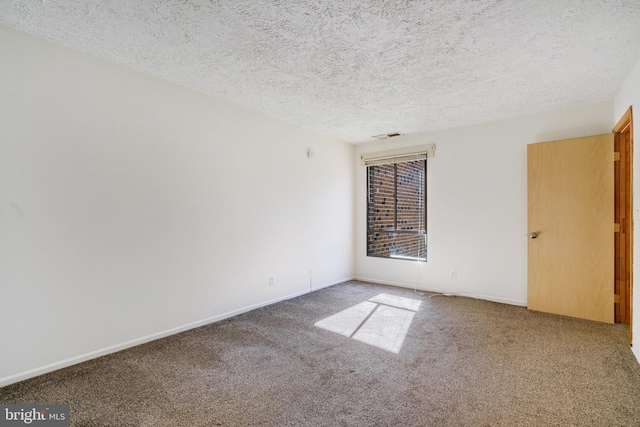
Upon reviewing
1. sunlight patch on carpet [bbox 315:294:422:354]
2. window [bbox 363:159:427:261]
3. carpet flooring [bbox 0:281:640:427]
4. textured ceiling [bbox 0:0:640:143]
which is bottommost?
sunlight patch on carpet [bbox 315:294:422:354]

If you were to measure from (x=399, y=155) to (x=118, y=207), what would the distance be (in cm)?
383

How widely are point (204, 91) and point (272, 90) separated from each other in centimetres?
71

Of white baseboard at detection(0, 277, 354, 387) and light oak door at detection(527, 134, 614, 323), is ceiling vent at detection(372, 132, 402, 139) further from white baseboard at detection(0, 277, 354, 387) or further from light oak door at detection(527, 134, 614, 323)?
white baseboard at detection(0, 277, 354, 387)

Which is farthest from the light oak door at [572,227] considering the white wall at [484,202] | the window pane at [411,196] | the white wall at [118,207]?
the white wall at [118,207]

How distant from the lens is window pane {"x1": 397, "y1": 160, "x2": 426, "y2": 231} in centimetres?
470

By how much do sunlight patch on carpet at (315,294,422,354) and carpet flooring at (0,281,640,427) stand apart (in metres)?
0.11

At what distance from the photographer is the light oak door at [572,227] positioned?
322 cm

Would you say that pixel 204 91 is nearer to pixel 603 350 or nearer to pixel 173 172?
pixel 173 172

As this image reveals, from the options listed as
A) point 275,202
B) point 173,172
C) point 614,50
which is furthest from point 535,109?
point 173,172

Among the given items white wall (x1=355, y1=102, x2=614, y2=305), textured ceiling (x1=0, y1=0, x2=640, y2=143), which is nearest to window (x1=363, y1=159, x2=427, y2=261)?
white wall (x1=355, y1=102, x2=614, y2=305)

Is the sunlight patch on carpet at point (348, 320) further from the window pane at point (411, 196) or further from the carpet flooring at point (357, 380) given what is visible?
the window pane at point (411, 196)

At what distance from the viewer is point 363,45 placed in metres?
2.24

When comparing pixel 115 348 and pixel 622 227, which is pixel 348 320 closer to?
pixel 115 348

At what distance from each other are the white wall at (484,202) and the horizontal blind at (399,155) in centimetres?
10
